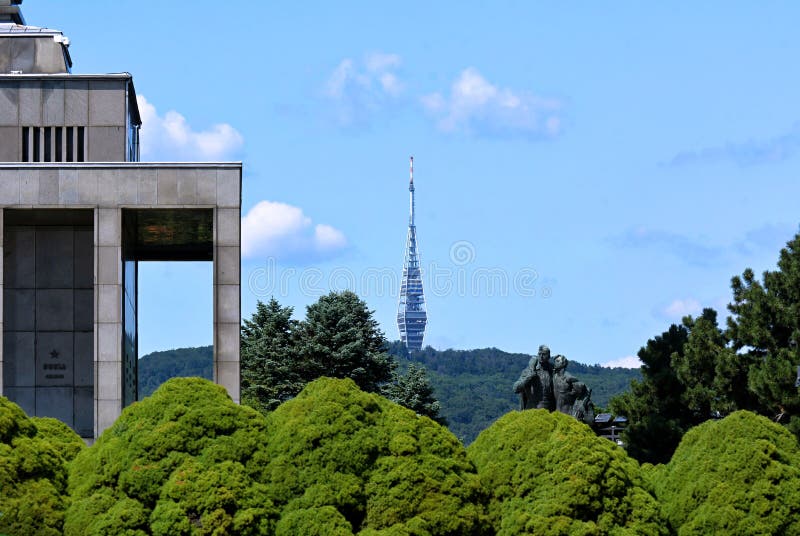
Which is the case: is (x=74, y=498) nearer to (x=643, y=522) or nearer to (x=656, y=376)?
(x=643, y=522)

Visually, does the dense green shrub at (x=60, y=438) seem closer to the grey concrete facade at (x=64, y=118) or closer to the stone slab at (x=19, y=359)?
the stone slab at (x=19, y=359)

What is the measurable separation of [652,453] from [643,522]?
23.9 m

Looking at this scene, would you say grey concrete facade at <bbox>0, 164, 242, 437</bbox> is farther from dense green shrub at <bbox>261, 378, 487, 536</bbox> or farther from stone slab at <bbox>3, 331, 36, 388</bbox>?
dense green shrub at <bbox>261, 378, 487, 536</bbox>

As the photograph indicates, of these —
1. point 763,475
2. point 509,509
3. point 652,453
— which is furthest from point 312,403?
point 652,453

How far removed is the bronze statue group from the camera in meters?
28.0

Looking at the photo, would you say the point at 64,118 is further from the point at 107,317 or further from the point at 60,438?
the point at 60,438

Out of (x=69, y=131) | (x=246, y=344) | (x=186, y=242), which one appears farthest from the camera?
(x=246, y=344)

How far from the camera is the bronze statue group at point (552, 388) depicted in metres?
28.0

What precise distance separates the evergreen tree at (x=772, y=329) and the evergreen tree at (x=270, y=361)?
71.7ft

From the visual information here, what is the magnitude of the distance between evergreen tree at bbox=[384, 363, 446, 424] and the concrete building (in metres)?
23.3

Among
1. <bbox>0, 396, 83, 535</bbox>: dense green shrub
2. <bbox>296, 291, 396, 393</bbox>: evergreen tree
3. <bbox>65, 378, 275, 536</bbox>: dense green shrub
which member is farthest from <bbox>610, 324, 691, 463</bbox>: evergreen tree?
<bbox>0, 396, 83, 535</bbox>: dense green shrub

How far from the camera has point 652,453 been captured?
146ft

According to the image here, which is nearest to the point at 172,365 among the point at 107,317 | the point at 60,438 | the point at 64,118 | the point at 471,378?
the point at 471,378

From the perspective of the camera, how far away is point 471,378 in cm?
12419
